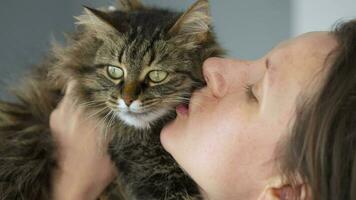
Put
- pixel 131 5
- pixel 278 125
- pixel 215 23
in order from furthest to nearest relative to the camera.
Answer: pixel 215 23, pixel 131 5, pixel 278 125

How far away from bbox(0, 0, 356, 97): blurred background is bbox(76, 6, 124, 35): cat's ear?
48 cm

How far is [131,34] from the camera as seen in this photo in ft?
3.68

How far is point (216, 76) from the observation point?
101 centimetres

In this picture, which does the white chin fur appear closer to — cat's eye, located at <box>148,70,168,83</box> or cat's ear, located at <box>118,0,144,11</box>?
cat's eye, located at <box>148,70,168,83</box>

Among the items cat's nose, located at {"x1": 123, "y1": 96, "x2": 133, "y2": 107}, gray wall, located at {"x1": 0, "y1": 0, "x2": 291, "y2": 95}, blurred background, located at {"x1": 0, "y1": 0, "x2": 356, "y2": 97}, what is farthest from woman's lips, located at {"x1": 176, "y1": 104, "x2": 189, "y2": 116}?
gray wall, located at {"x1": 0, "y1": 0, "x2": 291, "y2": 95}

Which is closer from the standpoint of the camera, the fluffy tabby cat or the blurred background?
the fluffy tabby cat

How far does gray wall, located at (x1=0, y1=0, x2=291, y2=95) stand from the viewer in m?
1.89

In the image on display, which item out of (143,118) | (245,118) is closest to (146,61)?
(143,118)

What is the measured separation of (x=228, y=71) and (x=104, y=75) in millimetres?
330

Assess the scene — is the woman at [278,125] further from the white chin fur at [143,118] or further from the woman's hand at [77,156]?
the woman's hand at [77,156]

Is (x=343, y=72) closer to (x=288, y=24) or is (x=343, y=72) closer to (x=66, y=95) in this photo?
(x=66, y=95)

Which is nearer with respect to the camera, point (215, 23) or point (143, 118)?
point (143, 118)

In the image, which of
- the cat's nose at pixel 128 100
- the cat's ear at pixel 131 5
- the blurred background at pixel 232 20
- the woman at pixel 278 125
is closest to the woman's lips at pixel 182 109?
the woman at pixel 278 125

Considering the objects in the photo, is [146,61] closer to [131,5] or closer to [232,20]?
[131,5]
